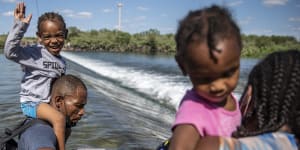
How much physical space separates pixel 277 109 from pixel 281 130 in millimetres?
94

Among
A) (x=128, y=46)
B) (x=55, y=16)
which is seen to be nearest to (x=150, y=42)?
(x=128, y=46)

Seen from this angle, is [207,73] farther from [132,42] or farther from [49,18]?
[132,42]

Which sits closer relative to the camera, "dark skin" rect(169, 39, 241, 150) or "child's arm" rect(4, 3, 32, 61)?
"dark skin" rect(169, 39, 241, 150)

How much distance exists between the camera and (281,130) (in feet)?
5.32

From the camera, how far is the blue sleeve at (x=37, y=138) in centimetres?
282

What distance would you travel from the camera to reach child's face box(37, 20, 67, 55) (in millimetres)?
3479

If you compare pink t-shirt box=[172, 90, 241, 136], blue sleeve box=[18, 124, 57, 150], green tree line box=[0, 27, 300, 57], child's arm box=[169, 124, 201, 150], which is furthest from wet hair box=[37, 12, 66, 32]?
green tree line box=[0, 27, 300, 57]

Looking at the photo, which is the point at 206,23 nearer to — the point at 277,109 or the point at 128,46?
the point at 277,109

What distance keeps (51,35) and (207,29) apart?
226 cm

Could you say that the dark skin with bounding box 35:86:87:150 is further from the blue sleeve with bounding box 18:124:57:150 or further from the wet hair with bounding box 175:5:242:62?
the wet hair with bounding box 175:5:242:62

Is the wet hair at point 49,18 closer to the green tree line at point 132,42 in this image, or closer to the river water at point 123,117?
the river water at point 123,117

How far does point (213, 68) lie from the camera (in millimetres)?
1511

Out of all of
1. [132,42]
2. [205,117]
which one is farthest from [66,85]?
[132,42]

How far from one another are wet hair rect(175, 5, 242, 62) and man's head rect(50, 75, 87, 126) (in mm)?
1770
